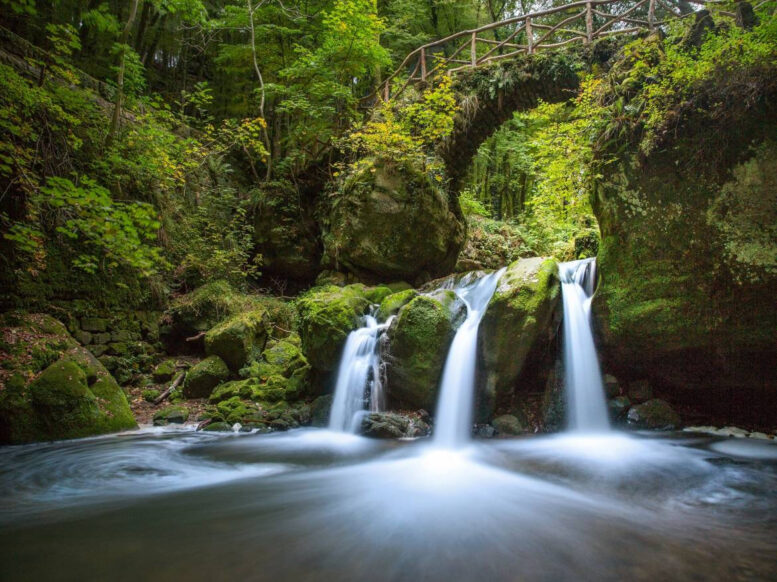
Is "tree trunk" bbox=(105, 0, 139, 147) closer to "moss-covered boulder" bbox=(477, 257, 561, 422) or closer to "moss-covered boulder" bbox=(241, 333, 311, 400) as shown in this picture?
"moss-covered boulder" bbox=(241, 333, 311, 400)

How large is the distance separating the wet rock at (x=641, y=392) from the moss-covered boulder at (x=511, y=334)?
129cm

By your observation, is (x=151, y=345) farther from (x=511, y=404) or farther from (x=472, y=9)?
(x=472, y=9)

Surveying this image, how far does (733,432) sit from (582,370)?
1.77 m

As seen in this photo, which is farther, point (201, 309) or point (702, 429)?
point (201, 309)

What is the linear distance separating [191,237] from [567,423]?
9137mm

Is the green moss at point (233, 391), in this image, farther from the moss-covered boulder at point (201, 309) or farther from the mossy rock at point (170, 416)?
the moss-covered boulder at point (201, 309)

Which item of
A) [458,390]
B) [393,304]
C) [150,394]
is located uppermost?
[393,304]

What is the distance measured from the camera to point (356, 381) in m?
6.14

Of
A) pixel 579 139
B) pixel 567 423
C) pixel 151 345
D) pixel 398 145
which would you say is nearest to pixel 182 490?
pixel 567 423

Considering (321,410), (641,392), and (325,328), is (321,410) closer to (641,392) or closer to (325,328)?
(325,328)

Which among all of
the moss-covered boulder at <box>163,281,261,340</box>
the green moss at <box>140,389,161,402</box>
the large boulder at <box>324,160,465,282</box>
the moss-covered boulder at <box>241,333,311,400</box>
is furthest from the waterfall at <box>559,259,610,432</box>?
the green moss at <box>140,389,161,402</box>

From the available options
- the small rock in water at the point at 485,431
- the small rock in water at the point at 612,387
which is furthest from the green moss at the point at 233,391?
the small rock in water at the point at 612,387

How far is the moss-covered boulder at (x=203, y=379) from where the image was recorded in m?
7.07

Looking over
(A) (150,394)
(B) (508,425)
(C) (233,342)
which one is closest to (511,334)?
(B) (508,425)
